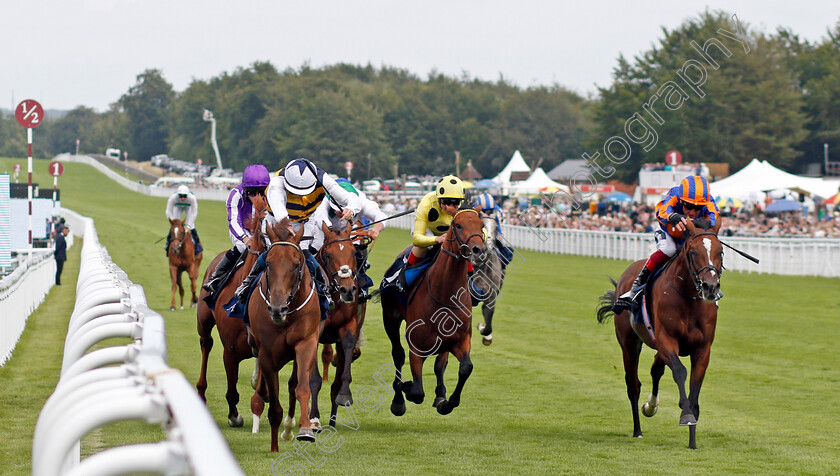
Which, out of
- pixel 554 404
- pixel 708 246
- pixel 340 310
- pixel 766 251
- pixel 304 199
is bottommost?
pixel 554 404

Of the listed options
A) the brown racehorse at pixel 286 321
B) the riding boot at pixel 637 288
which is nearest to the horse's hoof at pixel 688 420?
the riding boot at pixel 637 288

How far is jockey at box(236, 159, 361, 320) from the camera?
729 centimetres

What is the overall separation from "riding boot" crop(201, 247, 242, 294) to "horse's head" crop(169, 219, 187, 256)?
8839 mm

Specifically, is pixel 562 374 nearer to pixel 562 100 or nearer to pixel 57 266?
pixel 57 266

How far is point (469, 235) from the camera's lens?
24.6ft

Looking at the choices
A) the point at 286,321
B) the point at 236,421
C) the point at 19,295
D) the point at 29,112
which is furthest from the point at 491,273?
the point at 29,112

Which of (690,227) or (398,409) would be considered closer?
(690,227)

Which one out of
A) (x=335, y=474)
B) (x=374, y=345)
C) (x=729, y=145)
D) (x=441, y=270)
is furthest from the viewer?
(x=729, y=145)

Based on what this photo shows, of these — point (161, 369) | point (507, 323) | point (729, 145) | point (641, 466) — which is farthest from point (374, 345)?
→ point (729, 145)

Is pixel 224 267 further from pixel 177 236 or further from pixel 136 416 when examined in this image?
pixel 177 236

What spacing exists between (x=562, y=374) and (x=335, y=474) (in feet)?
18.6

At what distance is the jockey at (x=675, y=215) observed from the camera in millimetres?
7955

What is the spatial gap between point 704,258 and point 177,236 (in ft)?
37.5

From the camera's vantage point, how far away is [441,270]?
8.09 m
